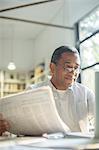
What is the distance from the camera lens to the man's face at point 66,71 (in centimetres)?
187

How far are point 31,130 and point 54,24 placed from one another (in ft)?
17.6

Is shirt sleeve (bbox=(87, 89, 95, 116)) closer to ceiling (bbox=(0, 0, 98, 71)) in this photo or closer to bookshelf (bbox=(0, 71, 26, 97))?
ceiling (bbox=(0, 0, 98, 71))

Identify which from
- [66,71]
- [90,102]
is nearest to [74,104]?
[90,102]

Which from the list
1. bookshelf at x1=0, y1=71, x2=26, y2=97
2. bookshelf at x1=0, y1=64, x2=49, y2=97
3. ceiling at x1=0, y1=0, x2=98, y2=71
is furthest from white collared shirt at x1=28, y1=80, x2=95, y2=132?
bookshelf at x1=0, y1=71, x2=26, y2=97

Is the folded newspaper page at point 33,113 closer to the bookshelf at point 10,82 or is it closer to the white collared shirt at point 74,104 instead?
the white collared shirt at point 74,104

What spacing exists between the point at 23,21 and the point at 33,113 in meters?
4.85

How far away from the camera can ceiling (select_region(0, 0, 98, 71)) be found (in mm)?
5324

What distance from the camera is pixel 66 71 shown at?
190cm

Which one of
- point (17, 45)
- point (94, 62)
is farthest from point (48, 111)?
point (17, 45)

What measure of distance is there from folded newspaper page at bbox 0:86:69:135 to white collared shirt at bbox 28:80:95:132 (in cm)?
49

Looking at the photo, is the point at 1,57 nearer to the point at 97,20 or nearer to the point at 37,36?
the point at 37,36

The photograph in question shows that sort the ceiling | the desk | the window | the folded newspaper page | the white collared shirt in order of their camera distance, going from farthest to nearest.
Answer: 1. the ceiling
2. the window
3. the white collared shirt
4. the folded newspaper page
5. the desk

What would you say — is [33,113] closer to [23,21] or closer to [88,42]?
[88,42]

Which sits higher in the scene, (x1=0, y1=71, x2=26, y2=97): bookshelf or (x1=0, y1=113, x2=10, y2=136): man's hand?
(x1=0, y1=71, x2=26, y2=97): bookshelf
